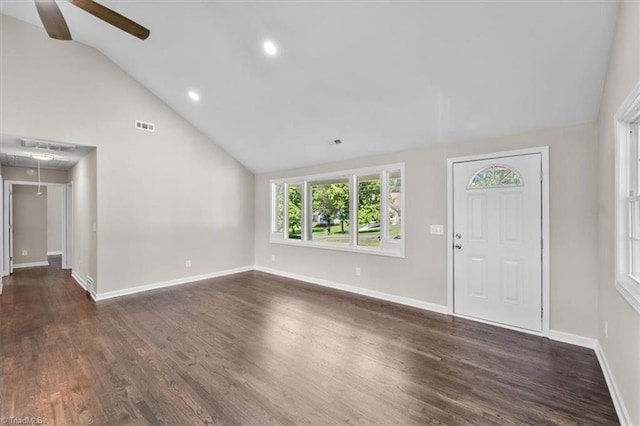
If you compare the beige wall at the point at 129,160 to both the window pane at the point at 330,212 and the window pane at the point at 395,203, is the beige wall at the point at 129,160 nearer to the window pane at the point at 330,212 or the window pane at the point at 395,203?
the window pane at the point at 330,212

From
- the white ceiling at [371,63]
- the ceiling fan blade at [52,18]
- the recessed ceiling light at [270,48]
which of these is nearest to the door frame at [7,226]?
the white ceiling at [371,63]

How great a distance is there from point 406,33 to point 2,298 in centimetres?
684

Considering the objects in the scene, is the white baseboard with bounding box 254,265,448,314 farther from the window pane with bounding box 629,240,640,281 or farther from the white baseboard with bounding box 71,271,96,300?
the white baseboard with bounding box 71,271,96,300

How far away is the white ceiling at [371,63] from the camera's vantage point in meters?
2.28

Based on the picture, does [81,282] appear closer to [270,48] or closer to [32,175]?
[32,175]

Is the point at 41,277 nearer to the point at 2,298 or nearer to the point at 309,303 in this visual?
the point at 2,298

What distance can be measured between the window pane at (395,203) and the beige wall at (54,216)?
9611 millimetres

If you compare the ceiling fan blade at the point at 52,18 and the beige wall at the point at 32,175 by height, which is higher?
the ceiling fan blade at the point at 52,18

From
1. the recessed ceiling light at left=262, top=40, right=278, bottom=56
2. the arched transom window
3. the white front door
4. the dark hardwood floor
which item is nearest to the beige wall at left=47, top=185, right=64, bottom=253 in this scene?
the dark hardwood floor

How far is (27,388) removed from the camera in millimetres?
2195

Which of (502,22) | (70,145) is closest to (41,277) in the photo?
(70,145)

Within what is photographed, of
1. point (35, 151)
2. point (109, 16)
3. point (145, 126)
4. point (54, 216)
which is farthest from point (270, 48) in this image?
point (54, 216)

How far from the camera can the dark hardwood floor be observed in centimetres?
193

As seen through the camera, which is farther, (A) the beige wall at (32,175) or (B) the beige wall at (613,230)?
(A) the beige wall at (32,175)
